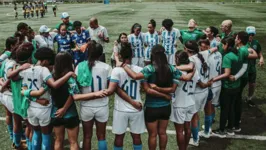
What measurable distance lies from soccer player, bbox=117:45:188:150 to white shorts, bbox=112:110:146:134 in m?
0.14

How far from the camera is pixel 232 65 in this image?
605 centimetres

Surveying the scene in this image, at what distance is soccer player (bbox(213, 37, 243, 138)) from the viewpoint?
234 inches

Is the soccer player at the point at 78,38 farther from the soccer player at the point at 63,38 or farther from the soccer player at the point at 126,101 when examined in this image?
the soccer player at the point at 126,101

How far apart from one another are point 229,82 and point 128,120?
256 cm

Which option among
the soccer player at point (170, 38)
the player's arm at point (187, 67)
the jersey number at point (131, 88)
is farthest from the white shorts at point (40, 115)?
the soccer player at point (170, 38)

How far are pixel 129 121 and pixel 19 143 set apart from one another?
2.45m

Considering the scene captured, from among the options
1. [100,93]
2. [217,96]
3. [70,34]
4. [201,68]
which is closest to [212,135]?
[217,96]

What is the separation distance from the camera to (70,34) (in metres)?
9.55

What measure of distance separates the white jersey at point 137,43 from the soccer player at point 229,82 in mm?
4009

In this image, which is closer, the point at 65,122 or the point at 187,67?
the point at 65,122

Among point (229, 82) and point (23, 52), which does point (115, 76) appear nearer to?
point (23, 52)

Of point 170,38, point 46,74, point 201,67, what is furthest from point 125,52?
point 170,38

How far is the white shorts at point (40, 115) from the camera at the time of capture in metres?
4.68

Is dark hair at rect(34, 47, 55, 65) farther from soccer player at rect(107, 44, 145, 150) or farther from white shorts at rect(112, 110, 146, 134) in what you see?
white shorts at rect(112, 110, 146, 134)
